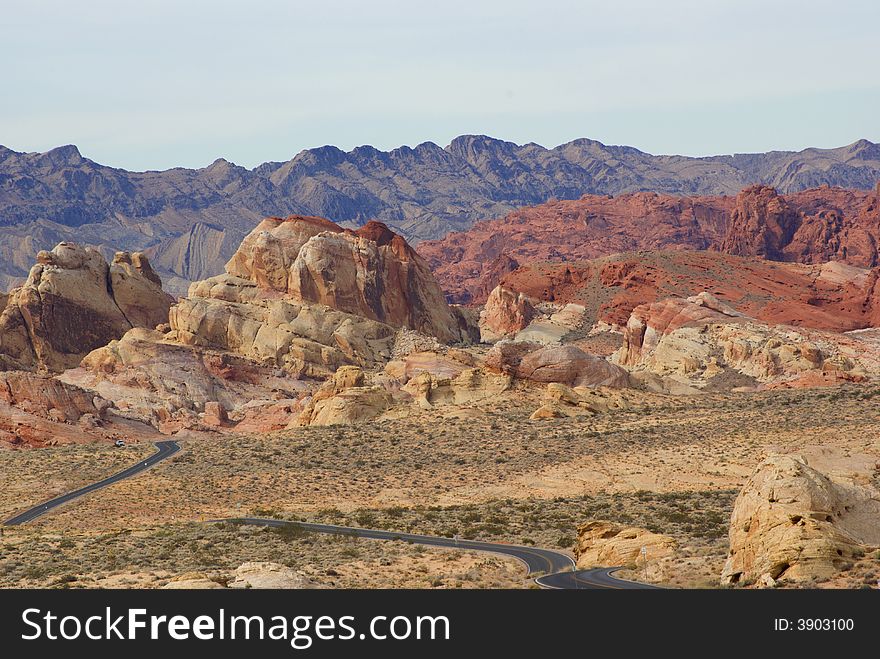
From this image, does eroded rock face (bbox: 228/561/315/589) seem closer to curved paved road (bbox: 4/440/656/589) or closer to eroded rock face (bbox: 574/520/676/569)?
curved paved road (bbox: 4/440/656/589)

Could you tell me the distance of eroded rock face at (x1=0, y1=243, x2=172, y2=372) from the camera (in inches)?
5842

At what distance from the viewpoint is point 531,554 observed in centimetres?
5172

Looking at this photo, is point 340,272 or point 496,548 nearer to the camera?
point 496,548

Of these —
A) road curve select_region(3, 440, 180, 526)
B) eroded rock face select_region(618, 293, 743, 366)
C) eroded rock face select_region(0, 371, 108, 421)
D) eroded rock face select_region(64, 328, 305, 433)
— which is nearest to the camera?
road curve select_region(3, 440, 180, 526)

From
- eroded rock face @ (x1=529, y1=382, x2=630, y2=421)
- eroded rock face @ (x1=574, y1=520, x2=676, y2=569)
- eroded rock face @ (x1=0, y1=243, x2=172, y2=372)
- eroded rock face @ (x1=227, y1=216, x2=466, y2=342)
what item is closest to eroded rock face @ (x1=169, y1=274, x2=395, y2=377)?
eroded rock face @ (x1=227, y1=216, x2=466, y2=342)

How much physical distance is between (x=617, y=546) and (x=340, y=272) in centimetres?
11507

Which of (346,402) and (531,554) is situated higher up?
(531,554)

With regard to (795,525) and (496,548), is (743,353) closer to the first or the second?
(496,548)

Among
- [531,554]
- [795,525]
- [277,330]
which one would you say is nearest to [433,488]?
[531,554]

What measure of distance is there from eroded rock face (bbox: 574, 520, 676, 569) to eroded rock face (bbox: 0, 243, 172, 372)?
342ft

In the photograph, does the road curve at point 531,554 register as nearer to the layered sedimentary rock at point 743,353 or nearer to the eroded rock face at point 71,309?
the layered sedimentary rock at point 743,353

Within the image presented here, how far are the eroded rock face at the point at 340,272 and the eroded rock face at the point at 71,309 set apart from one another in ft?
43.5
